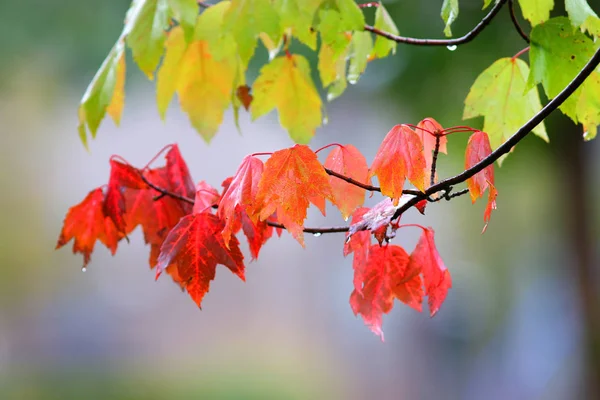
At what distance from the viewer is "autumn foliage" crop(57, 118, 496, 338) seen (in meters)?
0.46

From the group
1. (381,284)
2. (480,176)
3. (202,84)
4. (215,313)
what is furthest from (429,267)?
(215,313)

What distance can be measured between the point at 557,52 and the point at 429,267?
23 cm

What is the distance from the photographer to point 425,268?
1.93ft

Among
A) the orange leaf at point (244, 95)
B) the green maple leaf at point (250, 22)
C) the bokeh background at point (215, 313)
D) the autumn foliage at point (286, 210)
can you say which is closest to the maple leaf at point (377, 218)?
the autumn foliage at point (286, 210)

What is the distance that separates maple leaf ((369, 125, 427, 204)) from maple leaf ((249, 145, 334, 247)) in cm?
4

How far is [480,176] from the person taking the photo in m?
0.46

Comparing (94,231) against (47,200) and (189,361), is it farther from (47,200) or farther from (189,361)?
(47,200)

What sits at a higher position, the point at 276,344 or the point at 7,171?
the point at 7,171

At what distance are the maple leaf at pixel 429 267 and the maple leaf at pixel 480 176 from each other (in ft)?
0.39

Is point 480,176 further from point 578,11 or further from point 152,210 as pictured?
point 152,210

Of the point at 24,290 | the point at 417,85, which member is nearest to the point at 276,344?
the point at 24,290

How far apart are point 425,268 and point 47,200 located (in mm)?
5020

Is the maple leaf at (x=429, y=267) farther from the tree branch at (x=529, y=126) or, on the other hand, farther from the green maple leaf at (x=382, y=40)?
the green maple leaf at (x=382, y=40)

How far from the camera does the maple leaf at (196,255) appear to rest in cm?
52
